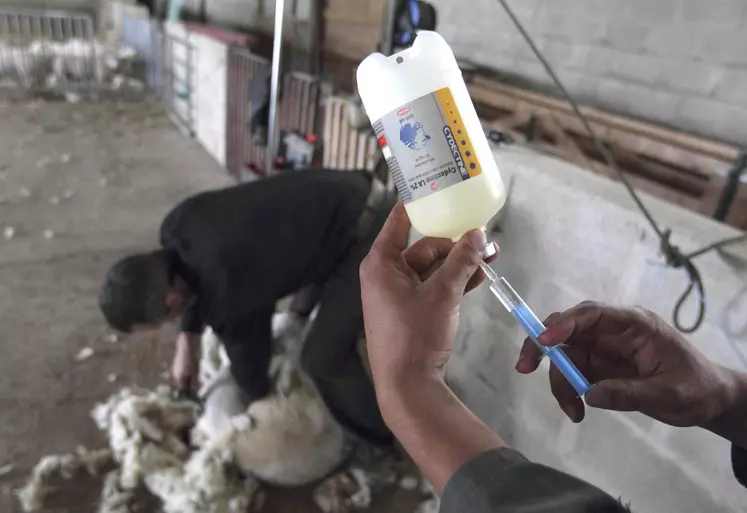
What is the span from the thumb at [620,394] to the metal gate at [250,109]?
221 cm

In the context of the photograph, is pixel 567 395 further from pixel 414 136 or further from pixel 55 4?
pixel 55 4

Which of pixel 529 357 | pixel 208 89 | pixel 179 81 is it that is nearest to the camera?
pixel 529 357

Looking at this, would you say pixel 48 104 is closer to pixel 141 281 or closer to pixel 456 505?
pixel 141 281

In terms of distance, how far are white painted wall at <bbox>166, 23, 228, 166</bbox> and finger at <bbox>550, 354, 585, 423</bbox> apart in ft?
11.1

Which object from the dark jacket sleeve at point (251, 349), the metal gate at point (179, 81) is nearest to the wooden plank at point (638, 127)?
the dark jacket sleeve at point (251, 349)

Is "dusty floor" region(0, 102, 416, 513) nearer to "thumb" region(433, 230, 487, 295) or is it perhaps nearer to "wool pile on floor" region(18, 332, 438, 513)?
"wool pile on floor" region(18, 332, 438, 513)

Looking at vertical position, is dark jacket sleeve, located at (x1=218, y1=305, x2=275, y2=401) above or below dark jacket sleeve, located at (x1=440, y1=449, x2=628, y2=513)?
below

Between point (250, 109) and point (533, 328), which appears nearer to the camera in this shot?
point (533, 328)

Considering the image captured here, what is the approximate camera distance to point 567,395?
0.73 metres

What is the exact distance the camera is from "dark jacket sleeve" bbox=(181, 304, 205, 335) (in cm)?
154

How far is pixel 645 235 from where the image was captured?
1073 mm

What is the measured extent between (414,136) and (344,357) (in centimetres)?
106

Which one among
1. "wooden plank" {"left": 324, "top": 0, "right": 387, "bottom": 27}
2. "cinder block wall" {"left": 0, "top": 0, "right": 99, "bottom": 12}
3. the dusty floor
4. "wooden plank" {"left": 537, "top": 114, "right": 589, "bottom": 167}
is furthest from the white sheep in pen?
"wooden plank" {"left": 537, "top": 114, "right": 589, "bottom": 167}

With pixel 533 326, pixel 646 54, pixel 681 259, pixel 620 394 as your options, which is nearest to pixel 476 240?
pixel 533 326
